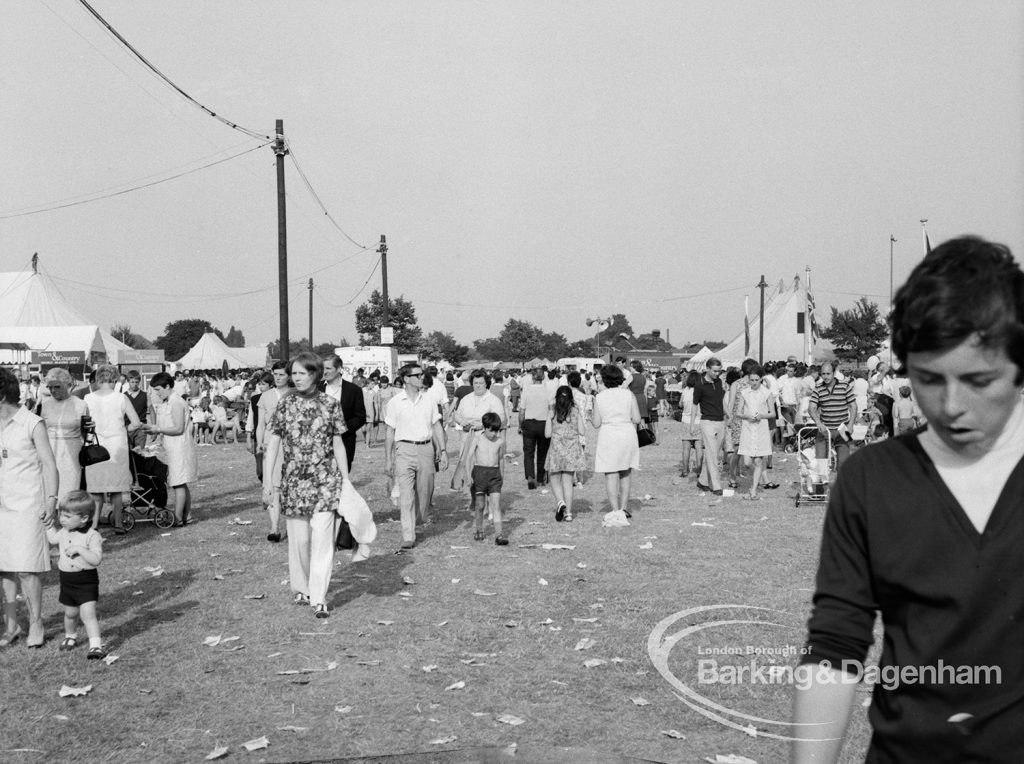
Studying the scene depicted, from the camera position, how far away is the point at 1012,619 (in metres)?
1.70

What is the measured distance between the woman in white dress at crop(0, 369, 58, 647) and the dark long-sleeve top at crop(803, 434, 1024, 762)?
605cm

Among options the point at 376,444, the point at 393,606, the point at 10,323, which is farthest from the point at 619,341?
the point at 393,606

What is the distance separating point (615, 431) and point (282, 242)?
44.6 ft

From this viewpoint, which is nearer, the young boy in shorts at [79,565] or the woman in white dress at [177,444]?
the young boy in shorts at [79,565]

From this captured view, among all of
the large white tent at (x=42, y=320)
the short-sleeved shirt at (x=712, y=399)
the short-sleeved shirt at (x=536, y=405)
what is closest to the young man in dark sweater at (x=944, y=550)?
the short-sleeved shirt at (x=712, y=399)

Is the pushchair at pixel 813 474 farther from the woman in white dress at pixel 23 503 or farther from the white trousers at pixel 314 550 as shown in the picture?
the woman in white dress at pixel 23 503

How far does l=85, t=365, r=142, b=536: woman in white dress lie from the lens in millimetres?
10477

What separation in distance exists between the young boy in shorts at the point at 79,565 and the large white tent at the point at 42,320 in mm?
36166

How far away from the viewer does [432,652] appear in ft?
20.8

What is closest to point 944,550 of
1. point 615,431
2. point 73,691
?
point 73,691

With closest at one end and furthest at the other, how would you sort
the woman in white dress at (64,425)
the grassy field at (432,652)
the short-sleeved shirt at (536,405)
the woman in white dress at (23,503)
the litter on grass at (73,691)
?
1. the grassy field at (432,652)
2. the litter on grass at (73,691)
3. the woman in white dress at (23,503)
4. the woman in white dress at (64,425)
5. the short-sleeved shirt at (536,405)

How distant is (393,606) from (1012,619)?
643cm

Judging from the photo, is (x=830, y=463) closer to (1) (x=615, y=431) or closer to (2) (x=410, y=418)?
(1) (x=615, y=431)

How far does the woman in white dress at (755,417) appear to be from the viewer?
13.6m
